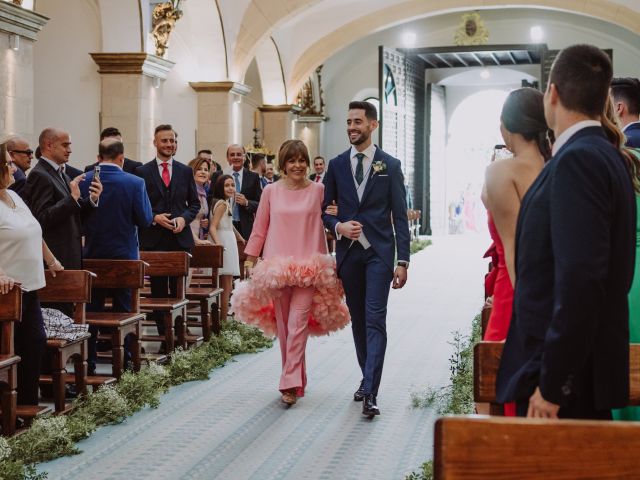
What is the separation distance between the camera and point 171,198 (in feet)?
29.6

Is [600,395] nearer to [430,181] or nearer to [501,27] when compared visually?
[501,27]

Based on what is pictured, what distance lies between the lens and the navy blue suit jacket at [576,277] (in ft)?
7.97

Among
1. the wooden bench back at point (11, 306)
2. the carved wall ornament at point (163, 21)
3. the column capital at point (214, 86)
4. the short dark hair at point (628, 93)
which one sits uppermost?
the carved wall ornament at point (163, 21)

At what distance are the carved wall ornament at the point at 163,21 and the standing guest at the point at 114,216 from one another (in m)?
8.15

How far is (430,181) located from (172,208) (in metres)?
21.6

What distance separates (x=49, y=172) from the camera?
7254 mm

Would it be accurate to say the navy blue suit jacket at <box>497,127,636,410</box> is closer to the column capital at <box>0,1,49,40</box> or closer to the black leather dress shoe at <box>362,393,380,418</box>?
the black leather dress shoe at <box>362,393,380,418</box>

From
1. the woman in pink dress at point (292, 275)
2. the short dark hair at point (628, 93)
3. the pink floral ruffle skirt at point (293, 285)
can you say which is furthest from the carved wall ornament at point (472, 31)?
the short dark hair at point (628, 93)

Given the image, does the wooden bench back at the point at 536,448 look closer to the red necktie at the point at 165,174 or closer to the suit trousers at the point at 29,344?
the suit trousers at the point at 29,344

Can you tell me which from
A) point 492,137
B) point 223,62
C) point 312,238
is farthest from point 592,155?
point 492,137

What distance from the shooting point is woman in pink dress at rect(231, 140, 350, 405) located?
6.78 meters

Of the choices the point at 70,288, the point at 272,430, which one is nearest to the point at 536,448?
the point at 272,430

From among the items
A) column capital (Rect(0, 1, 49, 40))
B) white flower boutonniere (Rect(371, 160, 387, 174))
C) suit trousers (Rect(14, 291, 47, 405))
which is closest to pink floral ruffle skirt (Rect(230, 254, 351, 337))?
white flower boutonniere (Rect(371, 160, 387, 174))

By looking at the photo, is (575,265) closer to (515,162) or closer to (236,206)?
(515,162)
